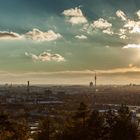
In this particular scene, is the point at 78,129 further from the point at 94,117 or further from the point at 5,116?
the point at 5,116

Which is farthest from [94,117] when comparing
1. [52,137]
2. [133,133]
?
[52,137]

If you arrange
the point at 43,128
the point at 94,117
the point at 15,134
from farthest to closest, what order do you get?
the point at 43,128
the point at 15,134
the point at 94,117

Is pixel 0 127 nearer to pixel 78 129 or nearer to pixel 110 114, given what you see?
pixel 78 129

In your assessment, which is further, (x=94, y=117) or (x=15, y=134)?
(x=15, y=134)

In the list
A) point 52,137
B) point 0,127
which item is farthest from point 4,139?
point 52,137

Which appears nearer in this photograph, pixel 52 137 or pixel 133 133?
pixel 133 133

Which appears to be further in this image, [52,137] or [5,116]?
[52,137]

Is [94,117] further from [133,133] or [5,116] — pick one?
[5,116]

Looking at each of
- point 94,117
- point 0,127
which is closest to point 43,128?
point 0,127

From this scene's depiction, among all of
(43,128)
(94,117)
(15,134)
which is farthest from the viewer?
(43,128)
